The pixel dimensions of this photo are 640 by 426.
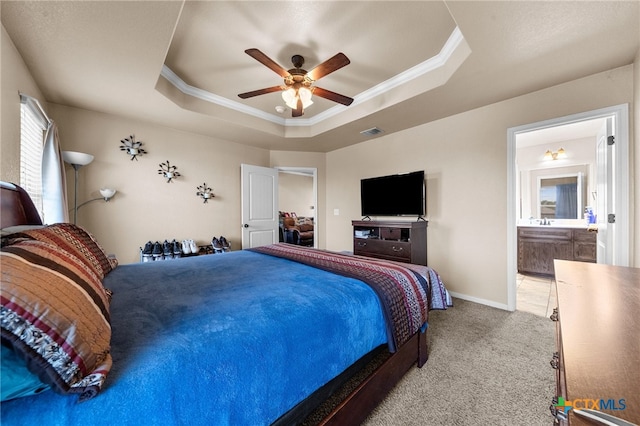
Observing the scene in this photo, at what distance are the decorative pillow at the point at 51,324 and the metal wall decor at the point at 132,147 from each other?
3.14 meters

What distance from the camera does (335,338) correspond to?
3.72 feet

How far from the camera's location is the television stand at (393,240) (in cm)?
334

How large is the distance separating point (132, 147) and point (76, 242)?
2.48m

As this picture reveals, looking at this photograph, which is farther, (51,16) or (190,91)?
(190,91)

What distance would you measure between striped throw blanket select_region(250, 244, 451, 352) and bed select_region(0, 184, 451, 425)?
11 mm

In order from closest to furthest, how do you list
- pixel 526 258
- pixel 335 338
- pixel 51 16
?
pixel 335 338 < pixel 51 16 < pixel 526 258

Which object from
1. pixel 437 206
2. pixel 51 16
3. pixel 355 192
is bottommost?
pixel 437 206

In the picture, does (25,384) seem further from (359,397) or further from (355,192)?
(355,192)

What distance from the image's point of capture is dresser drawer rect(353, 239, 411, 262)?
11.0 feet

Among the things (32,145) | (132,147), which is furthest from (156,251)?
(32,145)

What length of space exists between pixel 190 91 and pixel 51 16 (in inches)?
57.8

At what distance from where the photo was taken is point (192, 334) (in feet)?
2.83

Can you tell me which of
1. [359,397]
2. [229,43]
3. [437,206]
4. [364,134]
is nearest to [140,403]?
[359,397]

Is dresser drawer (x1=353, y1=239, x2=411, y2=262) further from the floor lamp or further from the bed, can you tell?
the floor lamp
